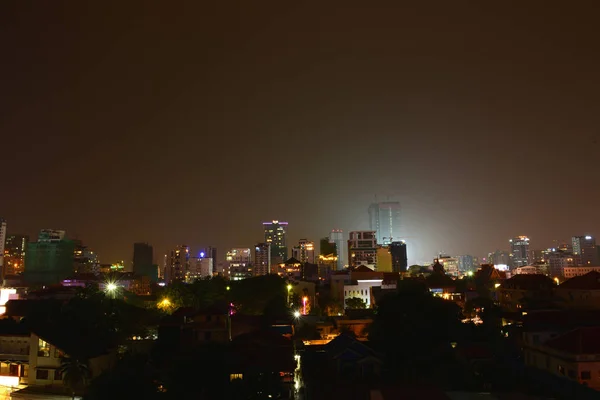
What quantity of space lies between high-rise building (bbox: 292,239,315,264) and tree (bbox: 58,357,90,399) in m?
118

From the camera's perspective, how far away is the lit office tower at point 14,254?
351 ft

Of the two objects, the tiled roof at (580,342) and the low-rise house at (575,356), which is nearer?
the low-rise house at (575,356)

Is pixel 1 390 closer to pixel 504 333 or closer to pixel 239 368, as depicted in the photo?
pixel 239 368

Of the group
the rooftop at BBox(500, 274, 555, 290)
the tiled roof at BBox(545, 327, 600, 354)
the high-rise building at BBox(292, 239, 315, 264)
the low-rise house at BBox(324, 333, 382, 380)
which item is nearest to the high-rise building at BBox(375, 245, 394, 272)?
the high-rise building at BBox(292, 239, 315, 264)

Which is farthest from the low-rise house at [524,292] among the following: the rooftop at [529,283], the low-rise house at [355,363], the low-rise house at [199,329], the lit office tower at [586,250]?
the lit office tower at [586,250]

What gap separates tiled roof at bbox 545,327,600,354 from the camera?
59.4 feet

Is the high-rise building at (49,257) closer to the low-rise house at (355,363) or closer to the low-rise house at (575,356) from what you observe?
the low-rise house at (355,363)

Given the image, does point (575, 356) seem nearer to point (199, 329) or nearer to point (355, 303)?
point (199, 329)

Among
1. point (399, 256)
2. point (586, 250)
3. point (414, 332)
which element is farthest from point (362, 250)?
point (414, 332)

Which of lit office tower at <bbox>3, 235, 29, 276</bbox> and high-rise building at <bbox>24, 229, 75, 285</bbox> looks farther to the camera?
lit office tower at <bbox>3, 235, 29, 276</bbox>

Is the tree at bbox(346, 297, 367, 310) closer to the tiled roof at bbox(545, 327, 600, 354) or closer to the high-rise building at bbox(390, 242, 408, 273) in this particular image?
the tiled roof at bbox(545, 327, 600, 354)

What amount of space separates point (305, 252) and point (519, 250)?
258 ft

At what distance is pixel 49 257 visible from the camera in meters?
95.6

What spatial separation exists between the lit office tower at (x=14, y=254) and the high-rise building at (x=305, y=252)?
7064 cm
